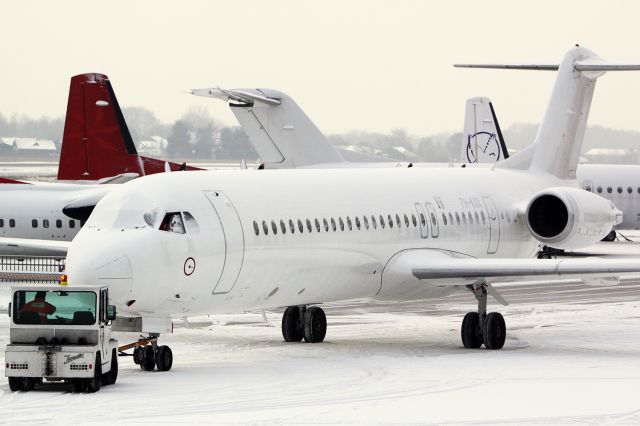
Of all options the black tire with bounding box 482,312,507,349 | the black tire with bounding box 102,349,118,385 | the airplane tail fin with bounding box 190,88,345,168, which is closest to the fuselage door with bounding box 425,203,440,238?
the black tire with bounding box 482,312,507,349

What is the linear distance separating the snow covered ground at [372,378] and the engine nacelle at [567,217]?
5.82 feet

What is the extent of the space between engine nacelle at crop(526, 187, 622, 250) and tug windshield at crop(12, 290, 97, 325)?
1192 cm

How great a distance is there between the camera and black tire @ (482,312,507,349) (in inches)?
900

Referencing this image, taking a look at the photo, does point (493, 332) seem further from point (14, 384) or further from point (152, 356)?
point (14, 384)

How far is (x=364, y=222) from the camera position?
897 inches

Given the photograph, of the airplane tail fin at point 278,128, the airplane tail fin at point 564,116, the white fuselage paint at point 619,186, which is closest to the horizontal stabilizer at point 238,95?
the airplane tail fin at point 278,128

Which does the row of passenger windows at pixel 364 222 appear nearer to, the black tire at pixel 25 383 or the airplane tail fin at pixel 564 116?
the airplane tail fin at pixel 564 116

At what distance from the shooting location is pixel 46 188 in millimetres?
42688

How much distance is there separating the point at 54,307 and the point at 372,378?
4371 mm

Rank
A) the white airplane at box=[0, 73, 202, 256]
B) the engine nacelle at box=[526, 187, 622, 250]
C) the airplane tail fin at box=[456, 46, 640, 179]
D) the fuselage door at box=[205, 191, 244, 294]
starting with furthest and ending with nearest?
1. the white airplane at box=[0, 73, 202, 256]
2. the airplane tail fin at box=[456, 46, 640, 179]
3. the engine nacelle at box=[526, 187, 622, 250]
4. the fuselage door at box=[205, 191, 244, 294]

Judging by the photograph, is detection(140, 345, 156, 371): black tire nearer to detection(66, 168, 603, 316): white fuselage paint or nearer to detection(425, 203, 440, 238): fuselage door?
detection(66, 168, 603, 316): white fuselage paint

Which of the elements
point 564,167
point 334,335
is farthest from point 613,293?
point 334,335

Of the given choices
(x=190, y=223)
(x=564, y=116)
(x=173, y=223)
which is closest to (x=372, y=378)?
(x=190, y=223)

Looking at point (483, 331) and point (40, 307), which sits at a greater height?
point (40, 307)
